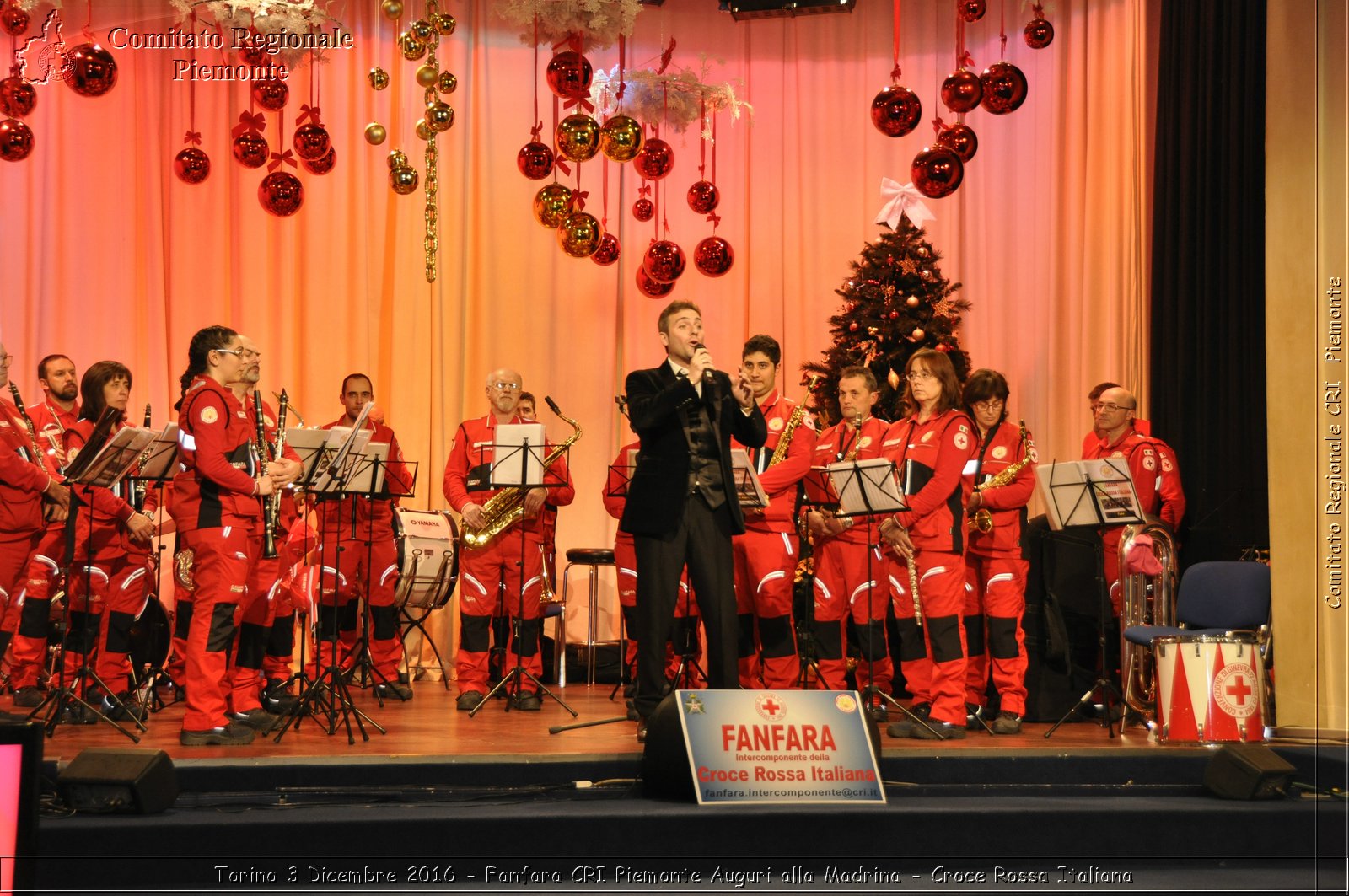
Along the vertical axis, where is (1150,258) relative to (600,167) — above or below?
below

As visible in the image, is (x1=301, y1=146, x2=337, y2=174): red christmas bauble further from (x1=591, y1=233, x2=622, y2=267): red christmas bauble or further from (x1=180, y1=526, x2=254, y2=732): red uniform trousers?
(x1=180, y1=526, x2=254, y2=732): red uniform trousers

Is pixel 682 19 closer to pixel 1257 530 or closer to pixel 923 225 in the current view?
pixel 923 225

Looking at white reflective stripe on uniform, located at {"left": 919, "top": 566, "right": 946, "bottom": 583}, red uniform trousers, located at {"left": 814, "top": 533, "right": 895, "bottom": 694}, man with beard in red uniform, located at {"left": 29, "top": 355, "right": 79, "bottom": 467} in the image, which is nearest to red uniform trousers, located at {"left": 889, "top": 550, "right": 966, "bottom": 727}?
white reflective stripe on uniform, located at {"left": 919, "top": 566, "right": 946, "bottom": 583}

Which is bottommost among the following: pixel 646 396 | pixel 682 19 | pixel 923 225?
pixel 646 396

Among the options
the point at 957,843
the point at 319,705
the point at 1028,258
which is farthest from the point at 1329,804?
the point at 1028,258

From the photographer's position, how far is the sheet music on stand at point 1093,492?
6355 millimetres

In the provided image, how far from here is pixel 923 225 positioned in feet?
33.4

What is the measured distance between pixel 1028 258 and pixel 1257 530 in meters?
3.28

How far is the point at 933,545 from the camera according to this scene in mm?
6289

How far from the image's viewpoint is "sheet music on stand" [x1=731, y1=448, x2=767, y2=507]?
6.16 meters

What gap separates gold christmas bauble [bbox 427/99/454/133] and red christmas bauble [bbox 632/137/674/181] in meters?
1.29

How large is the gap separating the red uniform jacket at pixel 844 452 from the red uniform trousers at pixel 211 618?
292 cm

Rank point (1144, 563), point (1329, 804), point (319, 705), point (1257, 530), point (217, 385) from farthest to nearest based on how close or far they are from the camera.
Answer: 1. point (1257, 530)
2. point (1144, 563)
3. point (319, 705)
4. point (217, 385)
5. point (1329, 804)

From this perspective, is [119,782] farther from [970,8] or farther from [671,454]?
[970,8]
